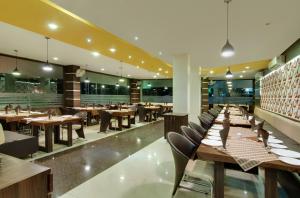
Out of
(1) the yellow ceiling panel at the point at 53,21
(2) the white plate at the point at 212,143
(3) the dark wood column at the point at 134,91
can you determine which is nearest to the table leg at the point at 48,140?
(1) the yellow ceiling panel at the point at 53,21

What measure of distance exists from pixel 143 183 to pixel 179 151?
116 cm

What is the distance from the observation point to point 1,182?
3.56 feet

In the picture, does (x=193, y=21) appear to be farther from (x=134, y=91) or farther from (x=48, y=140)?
(x=134, y=91)

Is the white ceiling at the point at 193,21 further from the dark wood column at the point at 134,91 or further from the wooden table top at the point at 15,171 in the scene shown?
the dark wood column at the point at 134,91

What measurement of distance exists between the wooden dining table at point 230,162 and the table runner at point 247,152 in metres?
0.06

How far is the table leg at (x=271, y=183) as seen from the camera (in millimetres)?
1865

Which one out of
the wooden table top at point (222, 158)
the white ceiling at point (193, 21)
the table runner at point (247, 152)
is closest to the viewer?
the wooden table top at point (222, 158)

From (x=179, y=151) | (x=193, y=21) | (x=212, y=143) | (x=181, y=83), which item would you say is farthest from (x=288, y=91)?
(x=179, y=151)

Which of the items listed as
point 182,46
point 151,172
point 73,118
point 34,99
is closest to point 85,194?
point 151,172

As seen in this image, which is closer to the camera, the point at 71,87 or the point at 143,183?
the point at 143,183

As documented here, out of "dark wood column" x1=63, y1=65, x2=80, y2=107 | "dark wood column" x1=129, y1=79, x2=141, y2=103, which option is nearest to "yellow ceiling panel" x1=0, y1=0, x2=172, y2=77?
"dark wood column" x1=63, y1=65, x2=80, y2=107

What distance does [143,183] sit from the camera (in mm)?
2996

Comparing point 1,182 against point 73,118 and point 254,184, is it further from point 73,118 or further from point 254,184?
point 73,118

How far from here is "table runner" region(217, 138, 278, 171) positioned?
186 centimetres
